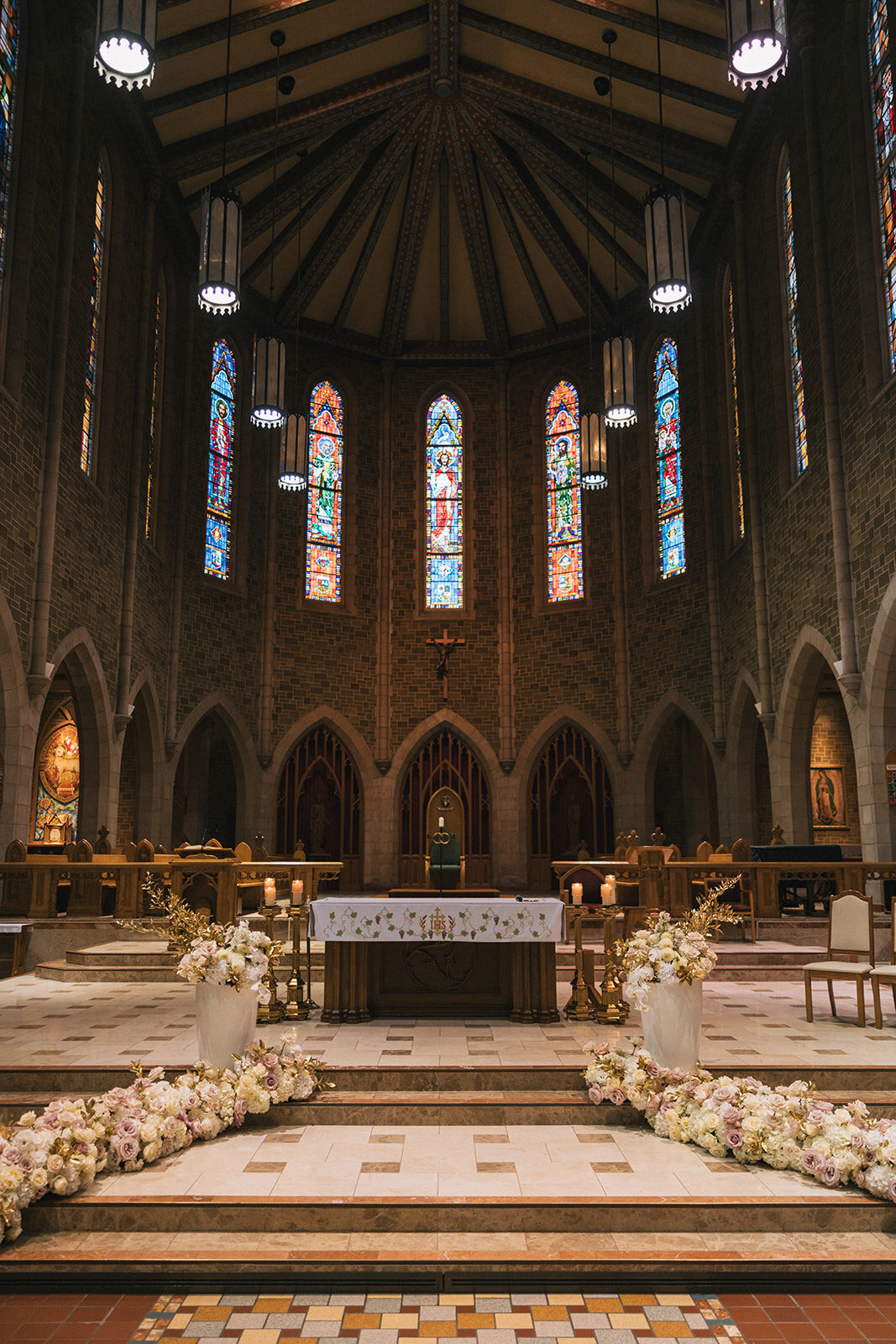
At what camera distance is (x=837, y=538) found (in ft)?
→ 36.2

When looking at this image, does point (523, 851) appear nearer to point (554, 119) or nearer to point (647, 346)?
point (647, 346)

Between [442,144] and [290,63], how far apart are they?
137 inches

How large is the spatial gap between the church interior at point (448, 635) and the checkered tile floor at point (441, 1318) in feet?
0.07

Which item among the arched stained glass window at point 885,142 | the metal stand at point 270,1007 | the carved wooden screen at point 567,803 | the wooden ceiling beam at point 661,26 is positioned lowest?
the metal stand at point 270,1007

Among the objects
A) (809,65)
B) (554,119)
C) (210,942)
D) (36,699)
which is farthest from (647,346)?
(210,942)

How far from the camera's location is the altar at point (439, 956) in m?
7.03

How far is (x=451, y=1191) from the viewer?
4352 mm

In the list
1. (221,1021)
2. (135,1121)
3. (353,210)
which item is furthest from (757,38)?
(353,210)

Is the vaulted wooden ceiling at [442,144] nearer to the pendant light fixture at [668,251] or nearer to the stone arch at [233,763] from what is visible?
the pendant light fixture at [668,251]

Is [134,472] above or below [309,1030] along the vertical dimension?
above

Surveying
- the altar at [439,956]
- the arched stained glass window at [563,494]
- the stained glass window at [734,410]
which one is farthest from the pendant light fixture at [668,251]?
the arched stained glass window at [563,494]

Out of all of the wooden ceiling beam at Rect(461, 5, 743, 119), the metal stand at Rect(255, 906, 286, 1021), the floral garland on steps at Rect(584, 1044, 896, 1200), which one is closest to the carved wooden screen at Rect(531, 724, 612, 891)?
the wooden ceiling beam at Rect(461, 5, 743, 119)

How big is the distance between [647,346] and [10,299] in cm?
1120

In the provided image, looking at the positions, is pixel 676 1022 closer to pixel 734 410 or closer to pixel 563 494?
pixel 734 410
